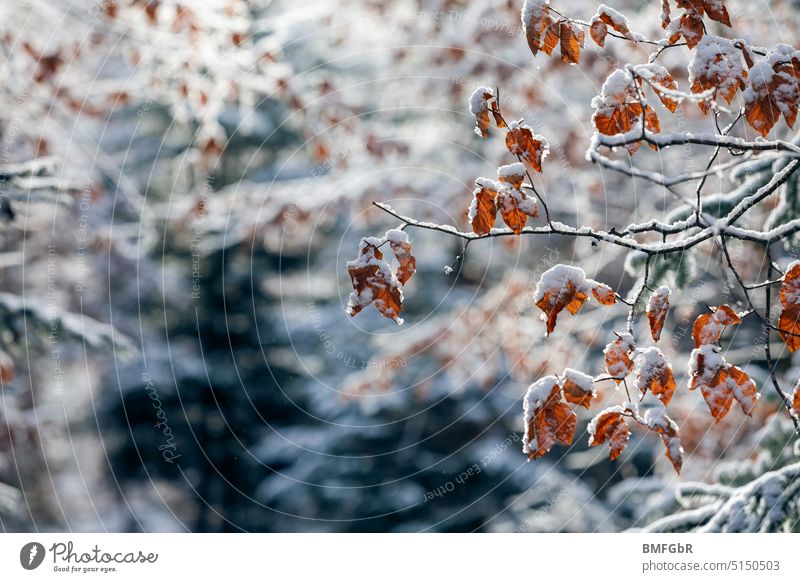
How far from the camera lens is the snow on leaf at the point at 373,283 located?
6.37 ft

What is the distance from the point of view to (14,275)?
7.42 meters

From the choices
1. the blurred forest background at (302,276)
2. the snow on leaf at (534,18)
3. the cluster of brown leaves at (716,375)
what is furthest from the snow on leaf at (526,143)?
the blurred forest background at (302,276)

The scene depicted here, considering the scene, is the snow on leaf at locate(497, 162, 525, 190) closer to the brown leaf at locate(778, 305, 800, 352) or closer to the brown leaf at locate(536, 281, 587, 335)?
the brown leaf at locate(536, 281, 587, 335)

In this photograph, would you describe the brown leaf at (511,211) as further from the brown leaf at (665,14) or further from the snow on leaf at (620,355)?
the brown leaf at (665,14)

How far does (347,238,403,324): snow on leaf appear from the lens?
1.94 m

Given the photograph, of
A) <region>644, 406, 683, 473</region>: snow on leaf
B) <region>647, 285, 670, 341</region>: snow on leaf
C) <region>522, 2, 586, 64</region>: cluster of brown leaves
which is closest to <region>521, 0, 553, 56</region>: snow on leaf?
<region>522, 2, 586, 64</region>: cluster of brown leaves

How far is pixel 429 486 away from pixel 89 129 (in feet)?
18.9

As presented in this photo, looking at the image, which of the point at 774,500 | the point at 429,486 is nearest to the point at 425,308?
the point at 429,486

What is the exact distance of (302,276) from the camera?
31.4 feet

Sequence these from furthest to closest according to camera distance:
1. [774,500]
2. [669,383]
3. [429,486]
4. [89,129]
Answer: [429,486] → [89,129] → [774,500] → [669,383]

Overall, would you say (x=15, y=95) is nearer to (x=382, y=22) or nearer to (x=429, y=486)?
(x=382, y=22)

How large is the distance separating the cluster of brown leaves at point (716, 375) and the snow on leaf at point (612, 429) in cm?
27

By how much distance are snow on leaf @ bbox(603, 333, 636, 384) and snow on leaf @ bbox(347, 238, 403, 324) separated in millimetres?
672

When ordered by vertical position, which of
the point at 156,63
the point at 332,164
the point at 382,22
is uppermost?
the point at 382,22
